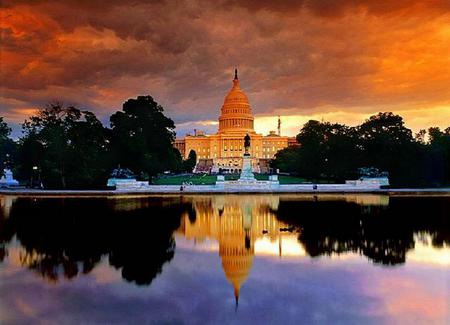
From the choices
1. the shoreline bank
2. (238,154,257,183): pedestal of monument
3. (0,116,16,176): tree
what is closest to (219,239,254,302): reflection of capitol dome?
the shoreline bank

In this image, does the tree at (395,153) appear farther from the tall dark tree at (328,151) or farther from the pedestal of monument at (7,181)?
the pedestal of monument at (7,181)

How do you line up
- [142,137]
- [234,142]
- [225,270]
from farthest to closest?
[234,142], [142,137], [225,270]

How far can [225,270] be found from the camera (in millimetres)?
11219

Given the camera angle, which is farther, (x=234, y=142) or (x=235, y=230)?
(x=234, y=142)

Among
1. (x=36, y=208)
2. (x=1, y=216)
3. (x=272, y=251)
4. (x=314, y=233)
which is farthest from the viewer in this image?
(x=36, y=208)

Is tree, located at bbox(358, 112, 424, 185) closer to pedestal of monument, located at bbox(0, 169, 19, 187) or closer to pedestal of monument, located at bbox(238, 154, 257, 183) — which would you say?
pedestal of monument, located at bbox(238, 154, 257, 183)

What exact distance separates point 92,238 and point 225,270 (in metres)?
6.16

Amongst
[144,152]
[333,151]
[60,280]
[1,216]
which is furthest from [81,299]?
[333,151]

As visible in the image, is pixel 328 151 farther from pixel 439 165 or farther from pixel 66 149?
pixel 66 149

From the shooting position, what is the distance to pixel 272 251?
13438 mm

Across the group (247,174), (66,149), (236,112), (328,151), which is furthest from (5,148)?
(236,112)

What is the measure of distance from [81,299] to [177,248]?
5.09m

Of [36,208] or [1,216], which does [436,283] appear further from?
[36,208]

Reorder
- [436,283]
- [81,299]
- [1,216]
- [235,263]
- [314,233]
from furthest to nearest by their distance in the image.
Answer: [1,216] < [314,233] < [235,263] < [436,283] < [81,299]
